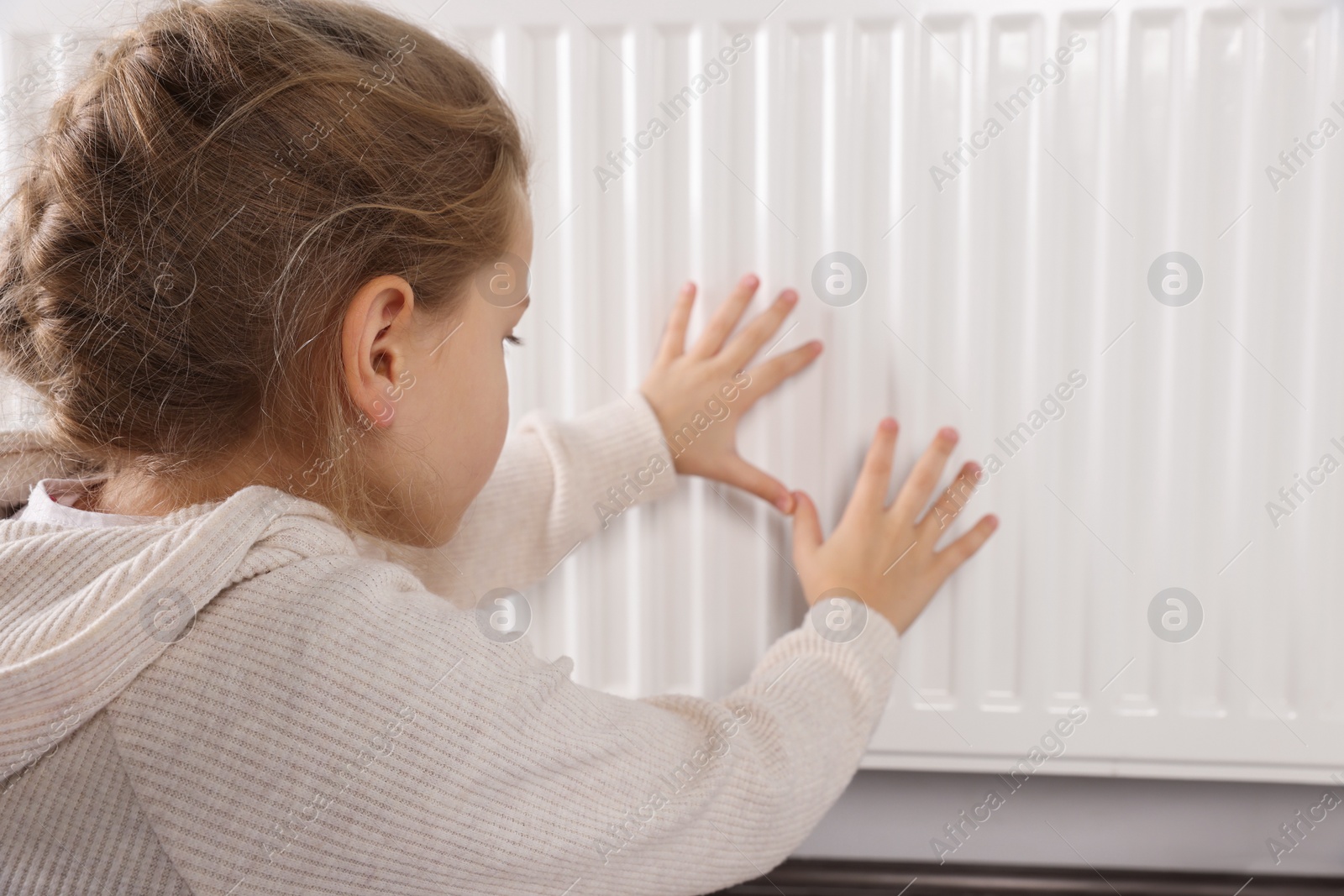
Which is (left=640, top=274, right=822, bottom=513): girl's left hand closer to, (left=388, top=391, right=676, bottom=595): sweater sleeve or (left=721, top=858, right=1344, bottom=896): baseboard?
(left=388, top=391, right=676, bottom=595): sweater sleeve

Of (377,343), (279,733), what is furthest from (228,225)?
(279,733)

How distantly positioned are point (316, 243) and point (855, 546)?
1.26ft

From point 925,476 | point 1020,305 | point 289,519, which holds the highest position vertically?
point 1020,305

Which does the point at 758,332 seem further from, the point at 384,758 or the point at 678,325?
the point at 384,758

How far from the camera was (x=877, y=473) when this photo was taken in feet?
2.17

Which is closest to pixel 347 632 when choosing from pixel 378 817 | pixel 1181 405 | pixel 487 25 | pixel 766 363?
pixel 378 817

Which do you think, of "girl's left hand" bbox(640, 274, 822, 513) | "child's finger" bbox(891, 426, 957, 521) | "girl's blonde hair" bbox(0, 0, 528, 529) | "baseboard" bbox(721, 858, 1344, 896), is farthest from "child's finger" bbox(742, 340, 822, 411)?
"baseboard" bbox(721, 858, 1344, 896)

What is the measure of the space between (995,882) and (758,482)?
0.36m

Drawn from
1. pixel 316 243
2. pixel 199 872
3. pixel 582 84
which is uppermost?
pixel 582 84

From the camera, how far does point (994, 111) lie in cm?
64

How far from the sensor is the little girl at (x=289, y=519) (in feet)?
1.46

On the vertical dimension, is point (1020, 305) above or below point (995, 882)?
above

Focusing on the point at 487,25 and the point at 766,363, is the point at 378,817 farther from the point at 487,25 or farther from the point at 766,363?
the point at 487,25

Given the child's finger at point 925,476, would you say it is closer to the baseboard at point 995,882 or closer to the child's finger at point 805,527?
the child's finger at point 805,527
